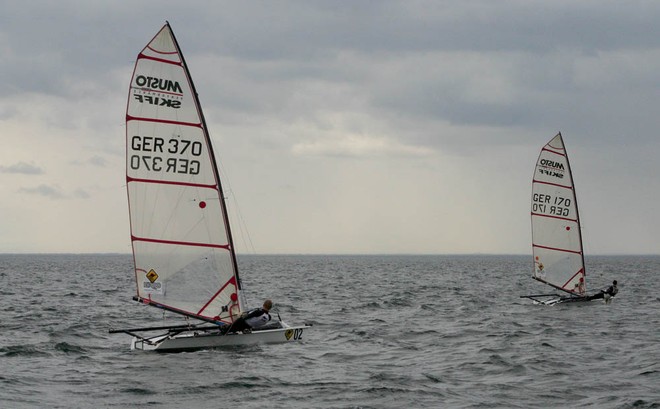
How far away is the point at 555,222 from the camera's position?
1569 inches

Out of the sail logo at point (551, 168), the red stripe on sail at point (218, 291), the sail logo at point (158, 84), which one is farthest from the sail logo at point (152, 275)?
the sail logo at point (551, 168)

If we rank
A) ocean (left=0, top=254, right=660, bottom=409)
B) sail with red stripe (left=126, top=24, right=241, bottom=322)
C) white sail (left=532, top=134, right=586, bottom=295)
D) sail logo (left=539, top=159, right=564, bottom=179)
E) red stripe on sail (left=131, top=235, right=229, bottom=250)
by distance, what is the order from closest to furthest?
ocean (left=0, top=254, right=660, bottom=409) → sail with red stripe (left=126, top=24, right=241, bottom=322) → red stripe on sail (left=131, top=235, right=229, bottom=250) → sail logo (left=539, top=159, right=564, bottom=179) → white sail (left=532, top=134, right=586, bottom=295)

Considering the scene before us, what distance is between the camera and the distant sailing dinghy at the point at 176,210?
2148 cm

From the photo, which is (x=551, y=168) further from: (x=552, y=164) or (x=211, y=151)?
(x=211, y=151)

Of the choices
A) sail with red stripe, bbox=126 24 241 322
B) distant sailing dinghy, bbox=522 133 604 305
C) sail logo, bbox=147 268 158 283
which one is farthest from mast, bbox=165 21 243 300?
distant sailing dinghy, bbox=522 133 604 305

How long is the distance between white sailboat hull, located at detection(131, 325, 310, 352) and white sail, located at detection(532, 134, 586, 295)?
66.7ft

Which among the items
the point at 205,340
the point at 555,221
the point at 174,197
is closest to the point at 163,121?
the point at 174,197

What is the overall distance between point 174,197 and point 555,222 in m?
23.4

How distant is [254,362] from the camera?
2075 centimetres

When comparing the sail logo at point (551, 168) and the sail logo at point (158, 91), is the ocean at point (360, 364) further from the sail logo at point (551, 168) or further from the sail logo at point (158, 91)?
the sail logo at point (551, 168)

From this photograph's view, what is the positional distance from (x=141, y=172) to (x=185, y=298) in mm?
3702

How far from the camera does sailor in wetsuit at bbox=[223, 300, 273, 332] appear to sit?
22.3 m

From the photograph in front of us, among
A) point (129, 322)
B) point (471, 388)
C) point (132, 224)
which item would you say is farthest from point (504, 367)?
point (129, 322)

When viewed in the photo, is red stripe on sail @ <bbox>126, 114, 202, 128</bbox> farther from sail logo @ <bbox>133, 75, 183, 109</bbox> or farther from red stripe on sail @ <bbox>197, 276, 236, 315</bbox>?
red stripe on sail @ <bbox>197, 276, 236, 315</bbox>
